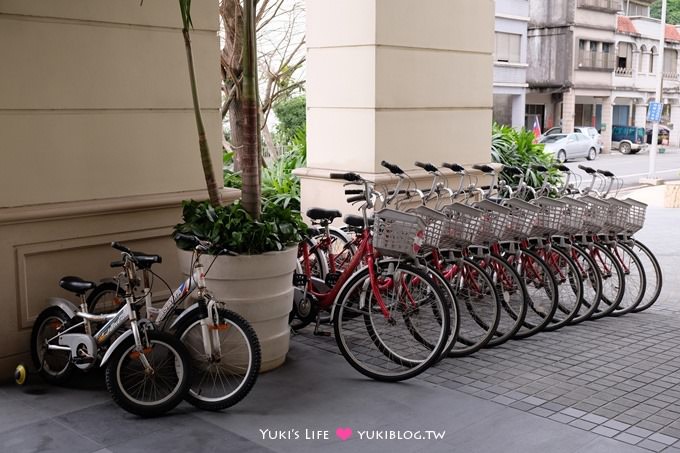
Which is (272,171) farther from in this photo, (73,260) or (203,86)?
(73,260)

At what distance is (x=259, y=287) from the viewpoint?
5.18 m

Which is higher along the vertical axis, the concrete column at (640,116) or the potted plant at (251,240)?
the concrete column at (640,116)

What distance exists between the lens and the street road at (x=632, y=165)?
25.9 meters

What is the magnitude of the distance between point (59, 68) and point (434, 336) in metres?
3.09

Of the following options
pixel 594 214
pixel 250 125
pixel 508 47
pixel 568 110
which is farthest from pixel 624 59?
pixel 250 125

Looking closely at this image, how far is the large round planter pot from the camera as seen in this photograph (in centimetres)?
510

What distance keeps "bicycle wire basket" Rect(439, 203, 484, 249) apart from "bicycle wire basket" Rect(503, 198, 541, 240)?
0.50m

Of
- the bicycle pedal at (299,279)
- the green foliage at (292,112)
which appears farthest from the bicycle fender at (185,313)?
the green foliage at (292,112)

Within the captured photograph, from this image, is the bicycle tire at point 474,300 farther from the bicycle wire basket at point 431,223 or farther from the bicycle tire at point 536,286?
the bicycle tire at point 536,286

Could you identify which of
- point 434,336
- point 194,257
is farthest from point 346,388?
point 194,257

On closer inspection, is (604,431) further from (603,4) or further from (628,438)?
(603,4)

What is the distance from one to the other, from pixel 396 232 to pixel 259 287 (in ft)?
3.17

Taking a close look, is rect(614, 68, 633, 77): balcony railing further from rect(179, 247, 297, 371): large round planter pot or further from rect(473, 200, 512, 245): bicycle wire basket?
rect(179, 247, 297, 371): large round planter pot

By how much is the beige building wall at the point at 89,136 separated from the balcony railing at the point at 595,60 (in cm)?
3835
